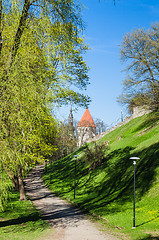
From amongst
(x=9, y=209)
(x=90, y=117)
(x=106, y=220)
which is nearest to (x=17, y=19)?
(x=106, y=220)

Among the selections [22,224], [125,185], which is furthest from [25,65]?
[125,185]

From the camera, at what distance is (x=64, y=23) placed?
7875 millimetres

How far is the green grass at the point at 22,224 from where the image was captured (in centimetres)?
1066

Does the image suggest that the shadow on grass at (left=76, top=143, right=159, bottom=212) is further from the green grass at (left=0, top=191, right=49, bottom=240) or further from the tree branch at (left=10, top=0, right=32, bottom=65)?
the tree branch at (left=10, top=0, right=32, bottom=65)

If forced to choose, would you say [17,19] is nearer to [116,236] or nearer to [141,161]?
[116,236]

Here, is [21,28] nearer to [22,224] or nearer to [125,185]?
[22,224]

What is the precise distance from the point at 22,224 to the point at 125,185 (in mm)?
9028

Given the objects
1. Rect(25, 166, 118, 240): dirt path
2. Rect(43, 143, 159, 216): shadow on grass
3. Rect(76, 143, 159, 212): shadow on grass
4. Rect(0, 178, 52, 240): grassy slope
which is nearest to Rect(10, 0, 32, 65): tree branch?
Rect(0, 178, 52, 240): grassy slope

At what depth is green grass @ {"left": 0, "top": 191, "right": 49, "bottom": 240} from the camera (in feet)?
35.0

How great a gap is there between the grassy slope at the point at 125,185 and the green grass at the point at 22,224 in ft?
11.9

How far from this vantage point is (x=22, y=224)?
12750mm

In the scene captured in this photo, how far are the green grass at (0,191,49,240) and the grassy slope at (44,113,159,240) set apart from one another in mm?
3636

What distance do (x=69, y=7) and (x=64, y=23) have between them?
19.0 inches

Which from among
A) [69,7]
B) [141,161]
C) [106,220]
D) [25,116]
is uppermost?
[69,7]
